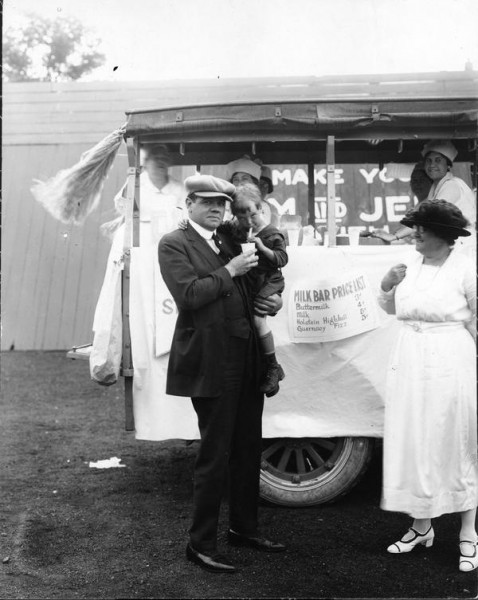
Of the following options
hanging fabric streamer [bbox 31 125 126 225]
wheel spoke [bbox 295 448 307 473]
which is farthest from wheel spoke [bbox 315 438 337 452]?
hanging fabric streamer [bbox 31 125 126 225]

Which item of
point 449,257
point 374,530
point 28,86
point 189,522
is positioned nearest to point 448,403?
point 449,257

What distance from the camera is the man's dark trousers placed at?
3820 millimetres

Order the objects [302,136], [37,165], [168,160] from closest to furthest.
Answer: [302,136]
[168,160]
[37,165]

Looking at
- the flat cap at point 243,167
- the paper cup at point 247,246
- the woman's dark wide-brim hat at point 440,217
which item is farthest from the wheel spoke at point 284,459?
the flat cap at point 243,167

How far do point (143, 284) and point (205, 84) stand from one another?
7917mm

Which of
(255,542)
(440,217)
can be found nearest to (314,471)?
(255,542)

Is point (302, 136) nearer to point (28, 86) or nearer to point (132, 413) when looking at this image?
point (132, 413)

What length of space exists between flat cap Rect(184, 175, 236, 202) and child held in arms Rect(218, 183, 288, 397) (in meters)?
0.20

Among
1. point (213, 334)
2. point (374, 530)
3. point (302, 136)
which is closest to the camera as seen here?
point (213, 334)

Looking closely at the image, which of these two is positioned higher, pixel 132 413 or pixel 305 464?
pixel 132 413

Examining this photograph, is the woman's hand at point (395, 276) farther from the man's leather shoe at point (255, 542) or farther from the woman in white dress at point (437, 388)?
the man's leather shoe at point (255, 542)

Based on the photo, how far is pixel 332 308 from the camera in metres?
4.50

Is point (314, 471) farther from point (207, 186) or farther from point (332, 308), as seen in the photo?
point (207, 186)

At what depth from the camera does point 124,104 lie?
1196 centimetres
